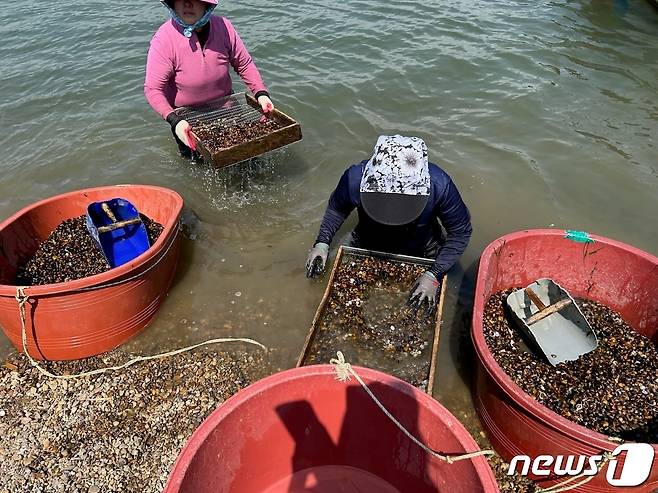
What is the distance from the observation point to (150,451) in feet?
9.75

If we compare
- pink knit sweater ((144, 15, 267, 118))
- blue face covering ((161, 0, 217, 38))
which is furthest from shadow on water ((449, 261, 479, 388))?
blue face covering ((161, 0, 217, 38))

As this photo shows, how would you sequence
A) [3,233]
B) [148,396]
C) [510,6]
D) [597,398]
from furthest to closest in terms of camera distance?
1. [510,6]
2. [3,233]
3. [148,396]
4. [597,398]

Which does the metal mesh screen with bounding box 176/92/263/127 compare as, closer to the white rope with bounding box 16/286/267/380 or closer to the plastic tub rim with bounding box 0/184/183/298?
the plastic tub rim with bounding box 0/184/183/298

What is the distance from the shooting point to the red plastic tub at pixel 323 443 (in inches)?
76.4

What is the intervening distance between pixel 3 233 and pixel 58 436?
167 cm

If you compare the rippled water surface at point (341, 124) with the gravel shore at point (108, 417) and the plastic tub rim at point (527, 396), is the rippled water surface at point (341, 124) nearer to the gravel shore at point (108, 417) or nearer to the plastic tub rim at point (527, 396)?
the gravel shore at point (108, 417)

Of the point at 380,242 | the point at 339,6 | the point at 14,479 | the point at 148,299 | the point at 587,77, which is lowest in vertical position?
the point at 14,479

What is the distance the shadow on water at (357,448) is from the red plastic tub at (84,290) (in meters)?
1.88

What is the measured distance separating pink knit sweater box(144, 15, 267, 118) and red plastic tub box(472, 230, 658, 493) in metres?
3.29

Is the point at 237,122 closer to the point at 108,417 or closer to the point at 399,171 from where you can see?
the point at 399,171

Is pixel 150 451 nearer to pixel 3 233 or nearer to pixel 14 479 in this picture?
pixel 14 479

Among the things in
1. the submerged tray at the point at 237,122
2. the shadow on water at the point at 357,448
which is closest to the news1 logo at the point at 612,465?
the shadow on water at the point at 357,448

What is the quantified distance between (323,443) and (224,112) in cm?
385

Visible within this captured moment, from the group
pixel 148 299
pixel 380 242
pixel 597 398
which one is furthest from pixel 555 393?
pixel 148 299
